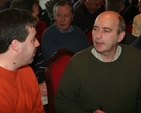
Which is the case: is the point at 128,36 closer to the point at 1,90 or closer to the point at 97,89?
the point at 97,89

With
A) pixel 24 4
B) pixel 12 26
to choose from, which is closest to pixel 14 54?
pixel 12 26

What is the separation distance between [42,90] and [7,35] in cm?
83

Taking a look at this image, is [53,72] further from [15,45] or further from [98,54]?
[15,45]

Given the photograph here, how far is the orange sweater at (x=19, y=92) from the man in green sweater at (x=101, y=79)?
0.64ft

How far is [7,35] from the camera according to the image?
1327 mm

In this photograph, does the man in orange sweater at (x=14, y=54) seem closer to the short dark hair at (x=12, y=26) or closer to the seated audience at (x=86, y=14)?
the short dark hair at (x=12, y=26)

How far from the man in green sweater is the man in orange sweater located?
325mm

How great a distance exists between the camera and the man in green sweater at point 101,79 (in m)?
1.68

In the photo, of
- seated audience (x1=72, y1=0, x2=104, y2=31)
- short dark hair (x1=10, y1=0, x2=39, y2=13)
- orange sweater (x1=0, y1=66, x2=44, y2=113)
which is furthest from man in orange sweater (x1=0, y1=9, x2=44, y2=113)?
seated audience (x1=72, y1=0, x2=104, y2=31)

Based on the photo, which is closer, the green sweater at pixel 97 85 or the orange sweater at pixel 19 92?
the orange sweater at pixel 19 92

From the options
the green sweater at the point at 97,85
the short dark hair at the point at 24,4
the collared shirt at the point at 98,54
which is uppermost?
the short dark hair at the point at 24,4

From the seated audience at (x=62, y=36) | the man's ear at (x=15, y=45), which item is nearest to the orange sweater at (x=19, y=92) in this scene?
the man's ear at (x=15, y=45)

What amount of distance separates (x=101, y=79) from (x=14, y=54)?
664 millimetres

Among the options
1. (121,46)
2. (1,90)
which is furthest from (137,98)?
(1,90)
